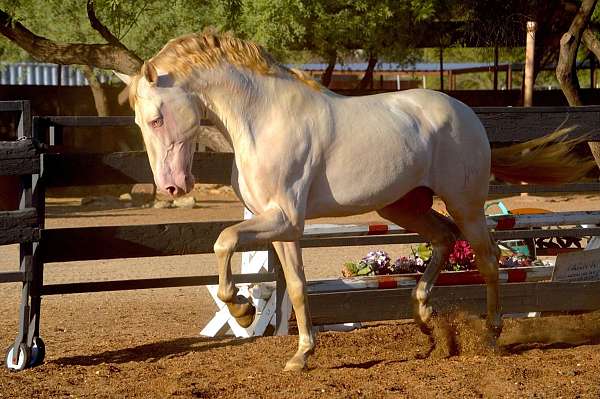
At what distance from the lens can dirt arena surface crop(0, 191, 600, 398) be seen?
5078 millimetres

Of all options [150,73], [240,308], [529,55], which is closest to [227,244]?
[240,308]

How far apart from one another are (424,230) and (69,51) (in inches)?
403

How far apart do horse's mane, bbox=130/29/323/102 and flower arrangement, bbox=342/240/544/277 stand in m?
2.15

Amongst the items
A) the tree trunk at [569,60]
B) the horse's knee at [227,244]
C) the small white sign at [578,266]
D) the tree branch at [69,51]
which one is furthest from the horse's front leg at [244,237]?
the tree branch at [69,51]

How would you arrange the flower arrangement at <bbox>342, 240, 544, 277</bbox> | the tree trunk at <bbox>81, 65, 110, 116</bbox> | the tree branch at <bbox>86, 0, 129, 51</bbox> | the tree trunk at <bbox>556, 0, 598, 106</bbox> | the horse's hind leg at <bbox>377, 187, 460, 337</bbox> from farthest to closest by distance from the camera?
the tree trunk at <bbox>81, 65, 110, 116</bbox> < the tree branch at <bbox>86, 0, 129, 51</bbox> < the tree trunk at <bbox>556, 0, 598, 106</bbox> < the flower arrangement at <bbox>342, 240, 544, 277</bbox> < the horse's hind leg at <bbox>377, 187, 460, 337</bbox>

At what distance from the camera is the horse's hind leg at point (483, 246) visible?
6.26m

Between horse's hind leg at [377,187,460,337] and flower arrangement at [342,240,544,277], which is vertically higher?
horse's hind leg at [377,187,460,337]

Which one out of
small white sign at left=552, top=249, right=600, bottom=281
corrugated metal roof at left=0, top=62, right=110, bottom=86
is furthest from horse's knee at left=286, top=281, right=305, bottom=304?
corrugated metal roof at left=0, top=62, right=110, bottom=86

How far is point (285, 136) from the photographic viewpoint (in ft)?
18.0

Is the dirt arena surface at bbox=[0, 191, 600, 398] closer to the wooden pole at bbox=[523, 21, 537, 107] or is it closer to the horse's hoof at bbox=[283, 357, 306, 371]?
the horse's hoof at bbox=[283, 357, 306, 371]

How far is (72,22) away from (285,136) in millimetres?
17754

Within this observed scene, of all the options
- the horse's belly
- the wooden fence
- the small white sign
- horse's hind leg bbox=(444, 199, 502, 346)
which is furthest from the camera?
the small white sign

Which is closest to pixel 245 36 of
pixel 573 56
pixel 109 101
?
pixel 109 101

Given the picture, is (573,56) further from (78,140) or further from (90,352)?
(78,140)
